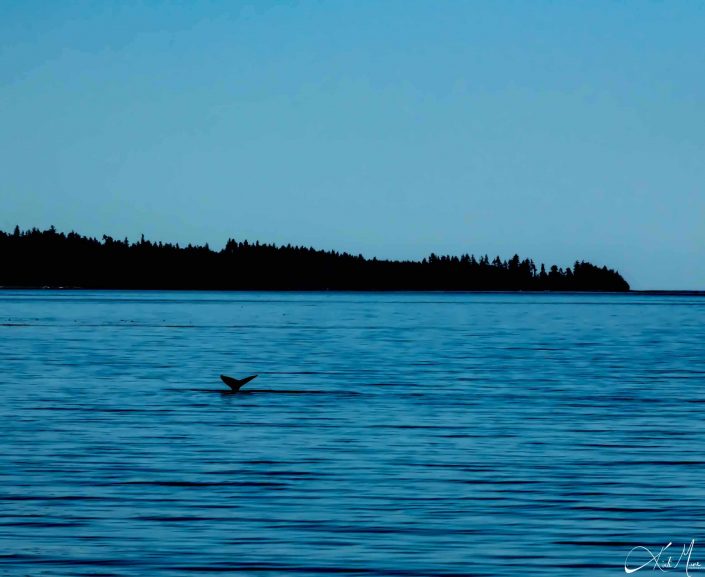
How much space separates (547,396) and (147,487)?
22133mm

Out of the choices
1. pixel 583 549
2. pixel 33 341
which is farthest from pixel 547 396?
pixel 33 341

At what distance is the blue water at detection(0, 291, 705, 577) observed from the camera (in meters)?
17.3

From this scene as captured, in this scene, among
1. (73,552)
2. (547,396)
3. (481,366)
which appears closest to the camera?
(73,552)

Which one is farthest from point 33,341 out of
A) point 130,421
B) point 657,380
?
point 130,421

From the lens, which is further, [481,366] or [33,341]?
[33,341]

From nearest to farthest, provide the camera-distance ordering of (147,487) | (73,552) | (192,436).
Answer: (73,552) < (147,487) < (192,436)

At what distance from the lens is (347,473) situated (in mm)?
23922

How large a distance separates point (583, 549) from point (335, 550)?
10.5ft

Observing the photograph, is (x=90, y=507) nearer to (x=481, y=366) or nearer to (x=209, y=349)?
(x=481, y=366)

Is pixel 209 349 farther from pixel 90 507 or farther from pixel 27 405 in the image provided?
pixel 90 507

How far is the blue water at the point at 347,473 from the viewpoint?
1727 cm

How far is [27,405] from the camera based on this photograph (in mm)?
37062

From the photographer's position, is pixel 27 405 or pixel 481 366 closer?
pixel 27 405

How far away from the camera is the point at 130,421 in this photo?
3281 cm
